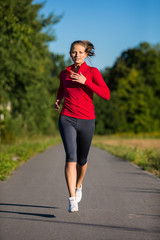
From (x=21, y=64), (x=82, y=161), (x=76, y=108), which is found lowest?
(x=82, y=161)

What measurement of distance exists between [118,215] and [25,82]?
15156mm

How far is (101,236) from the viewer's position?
4.00 m

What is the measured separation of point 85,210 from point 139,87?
55.3 metres

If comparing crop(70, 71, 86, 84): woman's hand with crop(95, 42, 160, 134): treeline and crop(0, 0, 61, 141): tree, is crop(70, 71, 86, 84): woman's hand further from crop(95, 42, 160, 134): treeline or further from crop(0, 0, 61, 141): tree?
crop(95, 42, 160, 134): treeline

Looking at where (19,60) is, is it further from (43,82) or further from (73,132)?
(73,132)

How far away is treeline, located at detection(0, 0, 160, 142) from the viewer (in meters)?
16.1

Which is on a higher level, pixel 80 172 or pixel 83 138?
pixel 83 138

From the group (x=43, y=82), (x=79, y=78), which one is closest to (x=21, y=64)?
(x=43, y=82)

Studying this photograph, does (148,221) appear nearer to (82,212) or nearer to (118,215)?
(118,215)

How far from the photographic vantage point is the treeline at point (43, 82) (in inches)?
634

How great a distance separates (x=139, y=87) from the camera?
Answer: 59500 mm

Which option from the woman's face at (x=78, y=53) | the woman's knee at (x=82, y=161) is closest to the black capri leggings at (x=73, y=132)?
the woman's knee at (x=82, y=161)

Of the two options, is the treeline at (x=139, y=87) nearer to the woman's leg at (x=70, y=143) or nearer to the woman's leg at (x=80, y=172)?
the woman's leg at (x=80, y=172)

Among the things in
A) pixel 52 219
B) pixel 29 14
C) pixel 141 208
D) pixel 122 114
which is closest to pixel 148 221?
pixel 141 208
